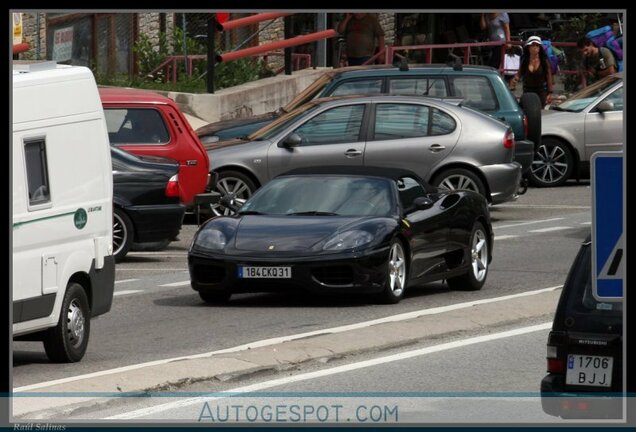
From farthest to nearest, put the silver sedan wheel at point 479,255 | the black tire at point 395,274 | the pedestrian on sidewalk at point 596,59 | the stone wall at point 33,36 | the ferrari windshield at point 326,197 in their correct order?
the pedestrian on sidewalk at point 596,59 → the stone wall at point 33,36 → the silver sedan wheel at point 479,255 → the ferrari windshield at point 326,197 → the black tire at point 395,274

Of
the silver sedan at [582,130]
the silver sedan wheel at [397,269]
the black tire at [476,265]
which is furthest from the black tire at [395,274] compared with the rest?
the silver sedan at [582,130]

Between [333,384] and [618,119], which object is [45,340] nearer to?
[333,384]

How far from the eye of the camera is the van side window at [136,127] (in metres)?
21.5

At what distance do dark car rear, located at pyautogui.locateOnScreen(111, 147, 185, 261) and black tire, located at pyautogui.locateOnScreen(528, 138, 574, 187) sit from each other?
8.98m

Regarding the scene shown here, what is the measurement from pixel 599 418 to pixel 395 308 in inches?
285

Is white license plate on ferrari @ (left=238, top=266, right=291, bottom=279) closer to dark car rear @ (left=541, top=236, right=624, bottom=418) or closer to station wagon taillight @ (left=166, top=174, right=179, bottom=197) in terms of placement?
station wagon taillight @ (left=166, top=174, right=179, bottom=197)

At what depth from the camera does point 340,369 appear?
40.3 feet

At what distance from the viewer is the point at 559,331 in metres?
8.83

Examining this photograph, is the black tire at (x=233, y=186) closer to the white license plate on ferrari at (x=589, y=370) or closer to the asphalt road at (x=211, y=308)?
the asphalt road at (x=211, y=308)

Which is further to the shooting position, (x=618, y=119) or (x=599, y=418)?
(x=618, y=119)

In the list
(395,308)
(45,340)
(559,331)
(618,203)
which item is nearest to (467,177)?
(395,308)

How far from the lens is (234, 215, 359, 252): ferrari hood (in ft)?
51.0

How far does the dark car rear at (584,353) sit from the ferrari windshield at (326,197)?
731cm

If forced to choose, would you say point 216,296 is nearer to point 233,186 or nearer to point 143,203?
point 143,203
